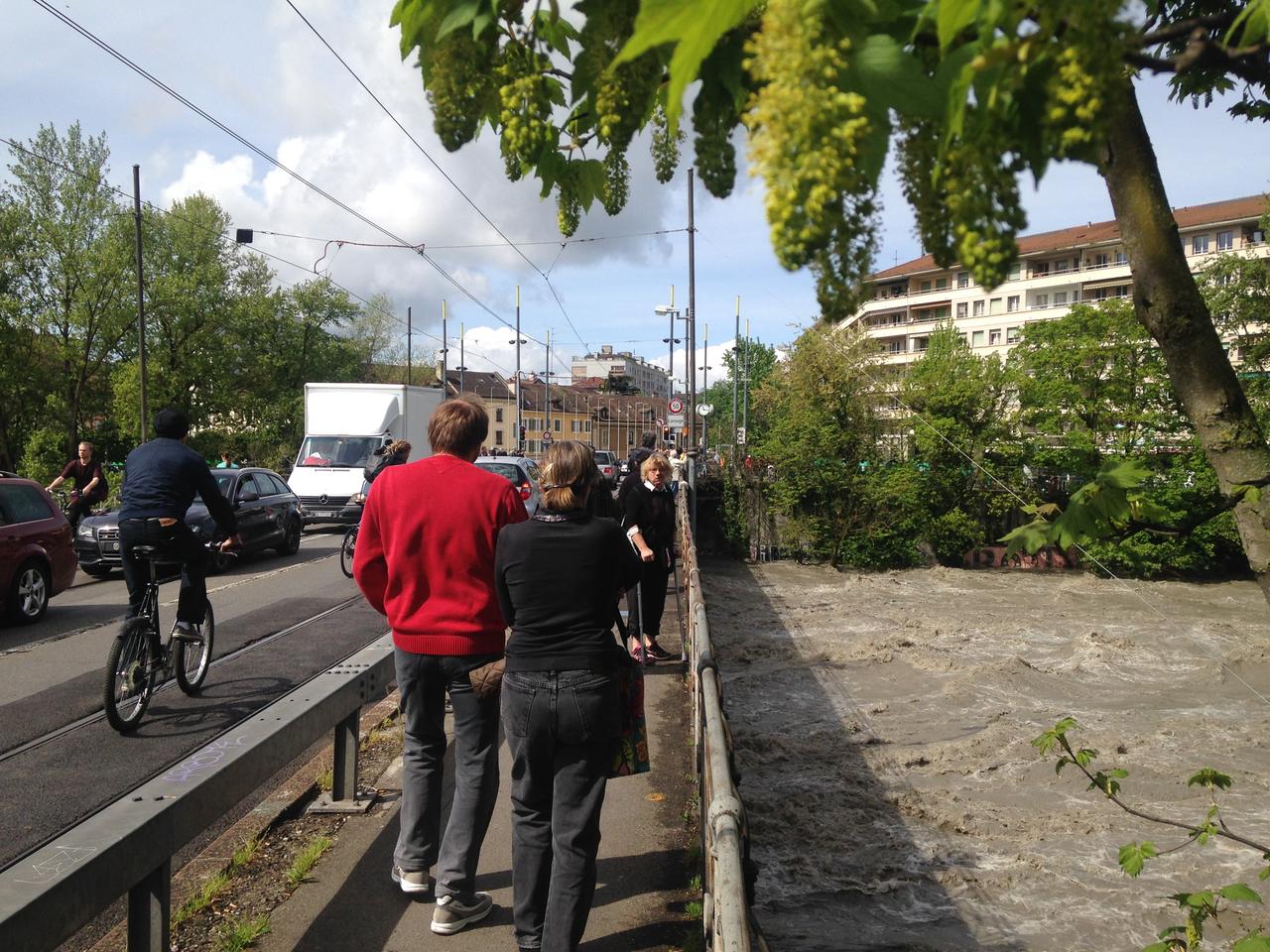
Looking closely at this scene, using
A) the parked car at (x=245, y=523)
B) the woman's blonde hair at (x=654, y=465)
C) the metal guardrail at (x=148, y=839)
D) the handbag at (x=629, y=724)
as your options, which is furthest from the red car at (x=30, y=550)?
the handbag at (x=629, y=724)

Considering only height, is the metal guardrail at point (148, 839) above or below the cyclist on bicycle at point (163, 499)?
below

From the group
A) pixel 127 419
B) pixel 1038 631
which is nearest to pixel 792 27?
pixel 1038 631

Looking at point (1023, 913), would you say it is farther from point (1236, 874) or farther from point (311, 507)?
point (311, 507)

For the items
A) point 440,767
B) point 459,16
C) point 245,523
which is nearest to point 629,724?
point 440,767

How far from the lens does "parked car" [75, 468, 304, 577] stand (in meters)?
16.3

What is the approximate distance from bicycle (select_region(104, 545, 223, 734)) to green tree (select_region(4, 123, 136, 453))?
123 feet

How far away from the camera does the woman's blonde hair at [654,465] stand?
1034cm

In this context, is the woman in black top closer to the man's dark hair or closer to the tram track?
the tram track

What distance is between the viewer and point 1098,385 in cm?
2020

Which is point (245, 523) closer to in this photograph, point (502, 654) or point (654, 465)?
point (654, 465)

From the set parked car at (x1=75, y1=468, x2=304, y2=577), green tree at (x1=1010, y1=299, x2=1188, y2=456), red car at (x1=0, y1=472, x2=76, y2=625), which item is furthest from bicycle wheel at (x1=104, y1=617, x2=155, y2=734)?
green tree at (x1=1010, y1=299, x2=1188, y2=456)

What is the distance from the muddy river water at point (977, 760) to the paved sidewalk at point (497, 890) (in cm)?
83

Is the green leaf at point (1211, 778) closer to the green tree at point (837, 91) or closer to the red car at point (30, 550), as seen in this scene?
the green tree at point (837, 91)

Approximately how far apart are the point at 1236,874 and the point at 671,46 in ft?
25.1
